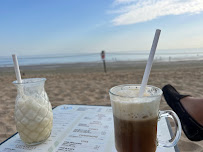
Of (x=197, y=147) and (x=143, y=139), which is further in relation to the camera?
(x=197, y=147)

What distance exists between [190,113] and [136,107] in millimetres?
1112

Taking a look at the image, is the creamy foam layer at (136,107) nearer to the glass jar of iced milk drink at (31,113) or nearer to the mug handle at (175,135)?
the mug handle at (175,135)

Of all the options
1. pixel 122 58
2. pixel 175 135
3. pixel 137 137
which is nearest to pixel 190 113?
pixel 175 135

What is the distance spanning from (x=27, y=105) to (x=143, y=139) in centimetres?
64

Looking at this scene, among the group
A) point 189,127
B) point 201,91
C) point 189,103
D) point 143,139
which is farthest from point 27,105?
point 201,91

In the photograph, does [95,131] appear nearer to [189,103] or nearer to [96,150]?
[96,150]

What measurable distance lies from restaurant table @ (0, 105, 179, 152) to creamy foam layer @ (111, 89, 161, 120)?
222 mm

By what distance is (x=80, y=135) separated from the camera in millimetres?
1076

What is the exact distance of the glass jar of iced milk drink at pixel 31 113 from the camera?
92 centimetres

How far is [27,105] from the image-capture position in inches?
36.3

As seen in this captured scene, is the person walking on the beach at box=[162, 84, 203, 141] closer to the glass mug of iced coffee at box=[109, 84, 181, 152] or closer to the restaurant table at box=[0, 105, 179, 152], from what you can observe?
the restaurant table at box=[0, 105, 179, 152]

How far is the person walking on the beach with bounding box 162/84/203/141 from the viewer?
1.52 metres

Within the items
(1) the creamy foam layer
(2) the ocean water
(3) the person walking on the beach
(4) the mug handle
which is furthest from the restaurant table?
(2) the ocean water

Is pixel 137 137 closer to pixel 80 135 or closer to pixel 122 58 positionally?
pixel 80 135
